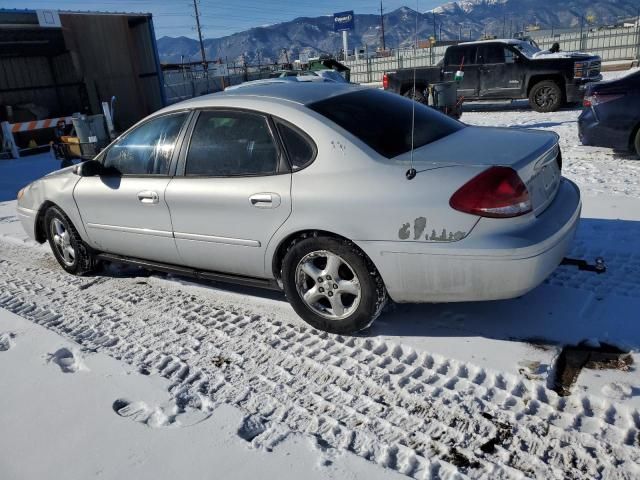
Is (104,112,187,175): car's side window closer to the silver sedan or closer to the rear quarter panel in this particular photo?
the silver sedan

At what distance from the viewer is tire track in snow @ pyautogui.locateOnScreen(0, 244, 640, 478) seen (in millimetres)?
2309

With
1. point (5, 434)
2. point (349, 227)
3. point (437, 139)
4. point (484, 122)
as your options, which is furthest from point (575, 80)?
point (5, 434)

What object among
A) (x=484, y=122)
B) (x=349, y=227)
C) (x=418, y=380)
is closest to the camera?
(x=418, y=380)

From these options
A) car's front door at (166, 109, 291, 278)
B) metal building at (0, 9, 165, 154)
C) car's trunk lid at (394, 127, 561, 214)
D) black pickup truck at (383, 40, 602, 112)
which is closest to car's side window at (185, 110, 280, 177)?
car's front door at (166, 109, 291, 278)

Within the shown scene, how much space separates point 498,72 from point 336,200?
483 inches

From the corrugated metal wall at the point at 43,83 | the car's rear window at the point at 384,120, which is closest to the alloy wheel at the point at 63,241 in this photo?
the car's rear window at the point at 384,120

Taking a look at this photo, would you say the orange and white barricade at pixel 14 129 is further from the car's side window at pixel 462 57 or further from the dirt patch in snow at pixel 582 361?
the dirt patch in snow at pixel 582 361

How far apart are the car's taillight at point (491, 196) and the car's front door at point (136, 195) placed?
224 centimetres

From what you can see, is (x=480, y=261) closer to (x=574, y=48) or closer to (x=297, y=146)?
(x=297, y=146)

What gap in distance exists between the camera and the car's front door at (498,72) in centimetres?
1352

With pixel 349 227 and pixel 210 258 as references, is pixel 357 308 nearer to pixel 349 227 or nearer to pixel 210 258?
pixel 349 227

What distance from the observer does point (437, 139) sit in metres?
3.61

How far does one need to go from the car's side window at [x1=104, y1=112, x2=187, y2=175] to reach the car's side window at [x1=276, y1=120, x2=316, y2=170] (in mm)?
1005

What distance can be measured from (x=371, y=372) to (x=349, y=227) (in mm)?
845
